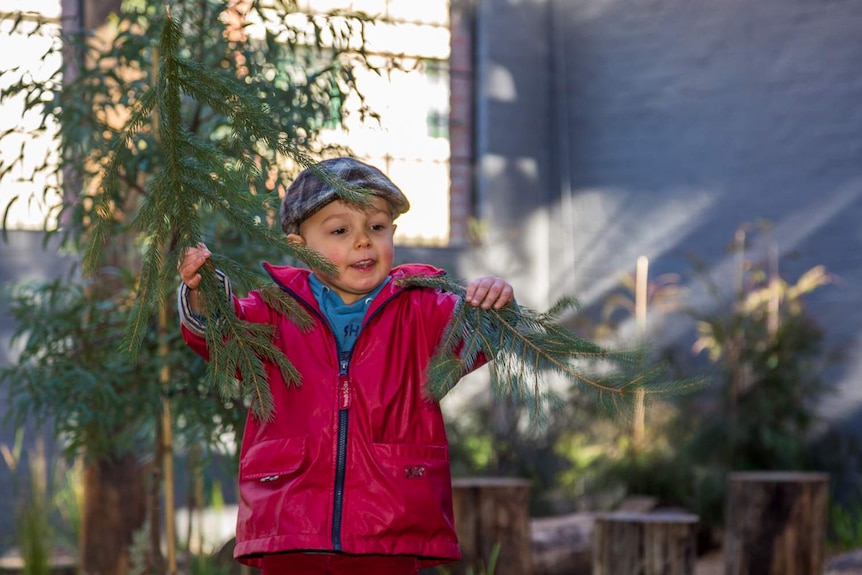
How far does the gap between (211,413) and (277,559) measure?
1.17m

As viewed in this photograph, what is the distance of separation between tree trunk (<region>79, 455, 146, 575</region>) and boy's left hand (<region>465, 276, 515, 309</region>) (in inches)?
107

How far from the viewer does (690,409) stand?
6.43 meters

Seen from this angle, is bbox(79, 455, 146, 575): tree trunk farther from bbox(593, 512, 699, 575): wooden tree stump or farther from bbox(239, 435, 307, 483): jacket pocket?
bbox(239, 435, 307, 483): jacket pocket

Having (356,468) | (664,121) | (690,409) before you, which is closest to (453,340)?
(356,468)

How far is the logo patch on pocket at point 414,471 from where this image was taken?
2.17 metres

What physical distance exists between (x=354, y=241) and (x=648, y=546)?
2042mm

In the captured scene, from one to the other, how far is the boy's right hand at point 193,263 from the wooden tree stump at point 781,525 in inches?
125

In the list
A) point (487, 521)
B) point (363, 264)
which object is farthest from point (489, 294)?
point (487, 521)

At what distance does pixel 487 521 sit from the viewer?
4.34 meters

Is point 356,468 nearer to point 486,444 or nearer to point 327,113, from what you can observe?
point 327,113

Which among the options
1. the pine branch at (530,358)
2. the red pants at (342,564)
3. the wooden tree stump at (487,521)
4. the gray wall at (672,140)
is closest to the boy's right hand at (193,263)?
the pine branch at (530,358)

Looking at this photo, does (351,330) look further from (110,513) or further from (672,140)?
(672,140)

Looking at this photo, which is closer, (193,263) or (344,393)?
(193,263)

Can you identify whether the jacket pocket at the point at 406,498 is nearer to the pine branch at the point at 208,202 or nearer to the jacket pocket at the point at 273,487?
the jacket pocket at the point at 273,487
